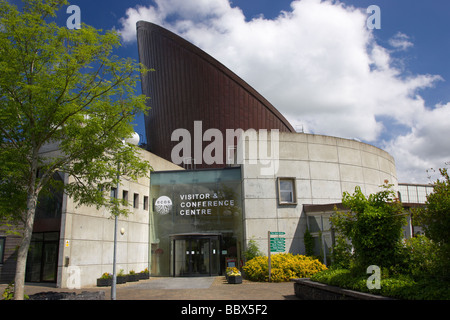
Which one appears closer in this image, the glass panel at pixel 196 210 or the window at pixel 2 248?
the window at pixel 2 248

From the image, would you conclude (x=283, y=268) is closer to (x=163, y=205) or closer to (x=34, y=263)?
(x=163, y=205)

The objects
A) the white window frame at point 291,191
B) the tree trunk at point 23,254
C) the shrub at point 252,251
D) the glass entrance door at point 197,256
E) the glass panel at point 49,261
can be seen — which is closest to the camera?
the tree trunk at point 23,254

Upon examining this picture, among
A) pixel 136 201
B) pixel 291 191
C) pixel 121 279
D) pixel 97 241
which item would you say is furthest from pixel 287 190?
pixel 97 241

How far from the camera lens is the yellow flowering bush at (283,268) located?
709 inches

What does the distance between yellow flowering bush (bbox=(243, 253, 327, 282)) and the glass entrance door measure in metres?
4.34

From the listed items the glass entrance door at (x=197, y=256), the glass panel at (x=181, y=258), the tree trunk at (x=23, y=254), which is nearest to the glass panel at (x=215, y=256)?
the glass entrance door at (x=197, y=256)

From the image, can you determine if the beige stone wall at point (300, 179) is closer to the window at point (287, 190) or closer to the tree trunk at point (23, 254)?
the window at point (287, 190)

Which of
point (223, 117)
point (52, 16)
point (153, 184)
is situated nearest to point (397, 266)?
point (52, 16)

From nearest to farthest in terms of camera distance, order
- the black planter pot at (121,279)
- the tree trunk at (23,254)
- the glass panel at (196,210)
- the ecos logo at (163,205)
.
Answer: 1. the tree trunk at (23,254)
2. the black planter pot at (121,279)
3. the glass panel at (196,210)
4. the ecos logo at (163,205)

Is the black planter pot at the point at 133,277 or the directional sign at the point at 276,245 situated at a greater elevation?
the directional sign at the point at 276,245

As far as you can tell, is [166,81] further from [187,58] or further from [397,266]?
[397,266]

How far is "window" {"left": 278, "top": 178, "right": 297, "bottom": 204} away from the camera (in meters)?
22.2

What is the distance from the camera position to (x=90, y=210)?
18906mm

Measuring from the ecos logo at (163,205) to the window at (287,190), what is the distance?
7900mm
